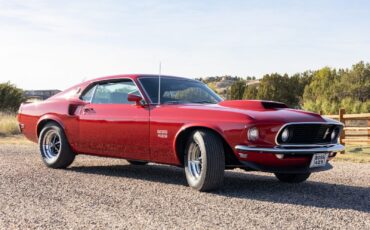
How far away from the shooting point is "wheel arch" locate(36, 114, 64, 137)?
25.5 feet

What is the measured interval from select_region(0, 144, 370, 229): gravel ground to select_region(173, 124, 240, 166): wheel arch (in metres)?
0.37

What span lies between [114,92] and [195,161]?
1.91 meters

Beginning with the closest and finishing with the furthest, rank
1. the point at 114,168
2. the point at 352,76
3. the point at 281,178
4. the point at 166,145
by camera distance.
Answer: the point at 166,145 < the point at 281,178 < the point at 114,168 < the point at 352,76

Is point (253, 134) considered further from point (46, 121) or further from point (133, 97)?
point (46, 121)

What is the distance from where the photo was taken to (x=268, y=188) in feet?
20.6

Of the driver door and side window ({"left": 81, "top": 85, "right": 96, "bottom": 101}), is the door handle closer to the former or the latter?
the driver door

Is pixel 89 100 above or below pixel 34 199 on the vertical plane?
above

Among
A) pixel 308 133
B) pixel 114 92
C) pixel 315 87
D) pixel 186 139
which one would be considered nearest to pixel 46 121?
pixel 114 92

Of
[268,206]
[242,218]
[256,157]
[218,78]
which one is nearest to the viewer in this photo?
[242,218]

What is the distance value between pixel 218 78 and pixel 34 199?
138 metres

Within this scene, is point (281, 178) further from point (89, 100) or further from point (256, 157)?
point (89, 100)

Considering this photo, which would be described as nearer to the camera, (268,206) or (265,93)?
(268,206)

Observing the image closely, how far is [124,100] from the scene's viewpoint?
6.98 metres

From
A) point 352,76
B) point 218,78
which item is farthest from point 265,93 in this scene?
point 218,78
